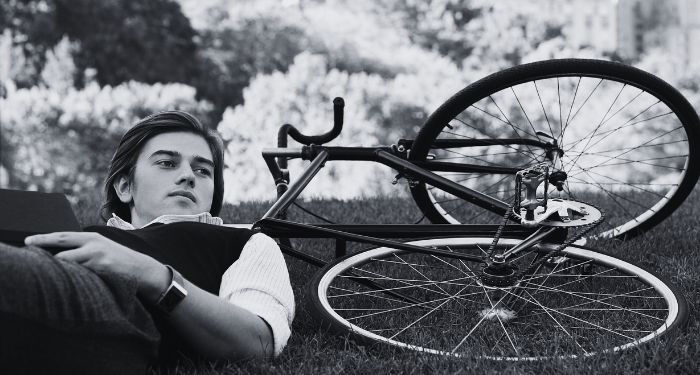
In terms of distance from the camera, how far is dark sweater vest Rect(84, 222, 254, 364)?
186 cm

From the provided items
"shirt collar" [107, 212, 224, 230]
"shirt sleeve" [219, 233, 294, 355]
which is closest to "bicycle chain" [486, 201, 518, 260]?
"shirt sleeve" [219, 233, 294, 355]

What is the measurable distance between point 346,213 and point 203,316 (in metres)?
2.64

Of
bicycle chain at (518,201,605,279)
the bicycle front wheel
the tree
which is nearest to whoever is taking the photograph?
the bicycle front wheel

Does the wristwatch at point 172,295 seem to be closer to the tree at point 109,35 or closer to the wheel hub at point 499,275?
the wheel hub at point 499,275

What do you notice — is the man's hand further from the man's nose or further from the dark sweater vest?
the man's nose

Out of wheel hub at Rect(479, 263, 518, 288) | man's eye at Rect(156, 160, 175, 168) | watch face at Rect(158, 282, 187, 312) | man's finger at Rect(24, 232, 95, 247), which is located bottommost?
wheel hub at Rect(479, 263, 518, 288)

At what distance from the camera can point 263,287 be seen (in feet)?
6.03

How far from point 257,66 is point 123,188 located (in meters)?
9.13

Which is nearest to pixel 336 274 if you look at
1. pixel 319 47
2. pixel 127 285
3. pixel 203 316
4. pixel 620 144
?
pixel 203 316

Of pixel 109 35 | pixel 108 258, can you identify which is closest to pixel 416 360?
pixel 108 258

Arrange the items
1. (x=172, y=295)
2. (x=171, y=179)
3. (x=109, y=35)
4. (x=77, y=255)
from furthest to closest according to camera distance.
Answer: (x=109, y=35) < (x=171, y=179) < (x=172, y=295) < (x=77, y=255)

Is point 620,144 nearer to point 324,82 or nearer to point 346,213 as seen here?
point 324,82

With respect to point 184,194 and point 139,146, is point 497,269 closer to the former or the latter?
point 184,194

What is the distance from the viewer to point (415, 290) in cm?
266
